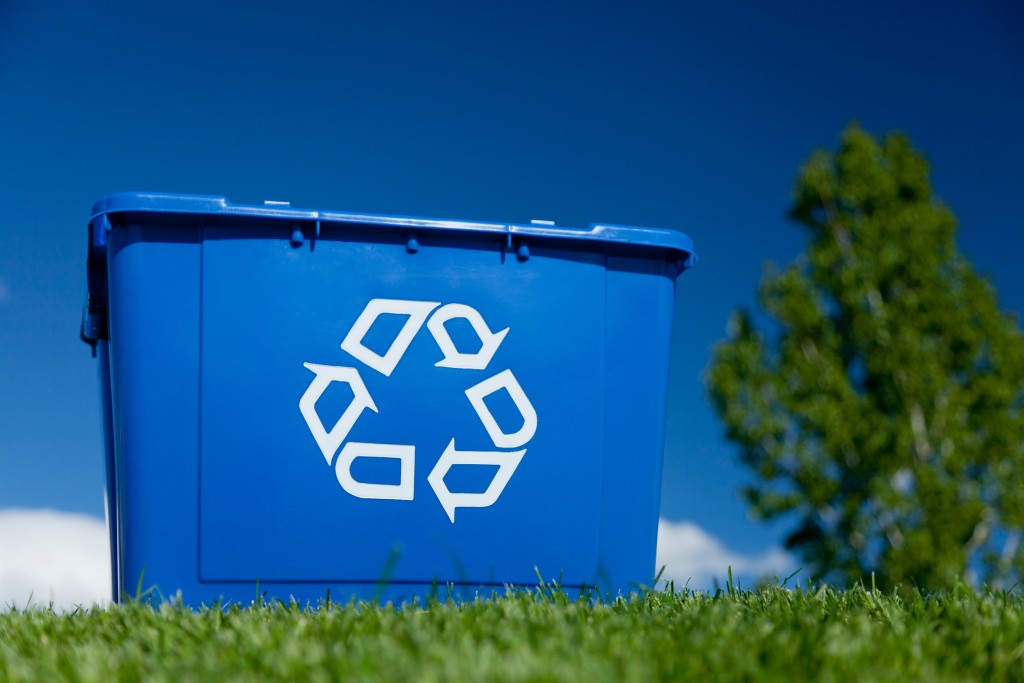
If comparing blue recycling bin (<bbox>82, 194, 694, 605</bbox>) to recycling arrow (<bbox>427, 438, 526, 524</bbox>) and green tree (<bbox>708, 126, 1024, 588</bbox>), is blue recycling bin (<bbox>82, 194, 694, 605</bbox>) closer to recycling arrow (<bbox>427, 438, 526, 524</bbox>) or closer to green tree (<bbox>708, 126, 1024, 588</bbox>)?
recycling arrow (<bbox>427, 438, 526, 524</bbox>)

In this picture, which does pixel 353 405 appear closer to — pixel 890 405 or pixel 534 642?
pixel 534 642

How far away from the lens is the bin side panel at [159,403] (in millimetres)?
2914

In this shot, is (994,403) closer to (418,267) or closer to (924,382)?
(924,382)

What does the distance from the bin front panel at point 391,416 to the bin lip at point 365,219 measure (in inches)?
2.2

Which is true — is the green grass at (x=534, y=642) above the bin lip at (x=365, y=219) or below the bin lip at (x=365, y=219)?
below

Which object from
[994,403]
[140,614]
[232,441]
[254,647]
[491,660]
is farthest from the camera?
[994,403]

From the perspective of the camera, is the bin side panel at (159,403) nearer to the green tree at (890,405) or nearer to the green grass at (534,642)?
the green grass at (534,642)

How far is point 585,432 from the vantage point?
3.09 metres

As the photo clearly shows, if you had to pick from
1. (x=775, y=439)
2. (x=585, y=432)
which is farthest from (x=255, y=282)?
(x=775, y=439)

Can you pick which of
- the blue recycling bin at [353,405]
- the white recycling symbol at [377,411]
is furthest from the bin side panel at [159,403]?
the white recycling symbol at [377,411]

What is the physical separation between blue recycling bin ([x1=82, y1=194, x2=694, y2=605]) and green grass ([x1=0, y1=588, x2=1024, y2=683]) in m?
0.23

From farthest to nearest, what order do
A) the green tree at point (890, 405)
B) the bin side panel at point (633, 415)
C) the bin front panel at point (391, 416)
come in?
1. the green tree at point (890, 405)
2. the bin side panel at point (633, 415)
3. the bin front panel at point (391, 416)

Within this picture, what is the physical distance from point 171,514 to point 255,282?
2.41ft

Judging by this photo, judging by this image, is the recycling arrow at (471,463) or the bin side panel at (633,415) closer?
the recycling arrow at (471,463)
